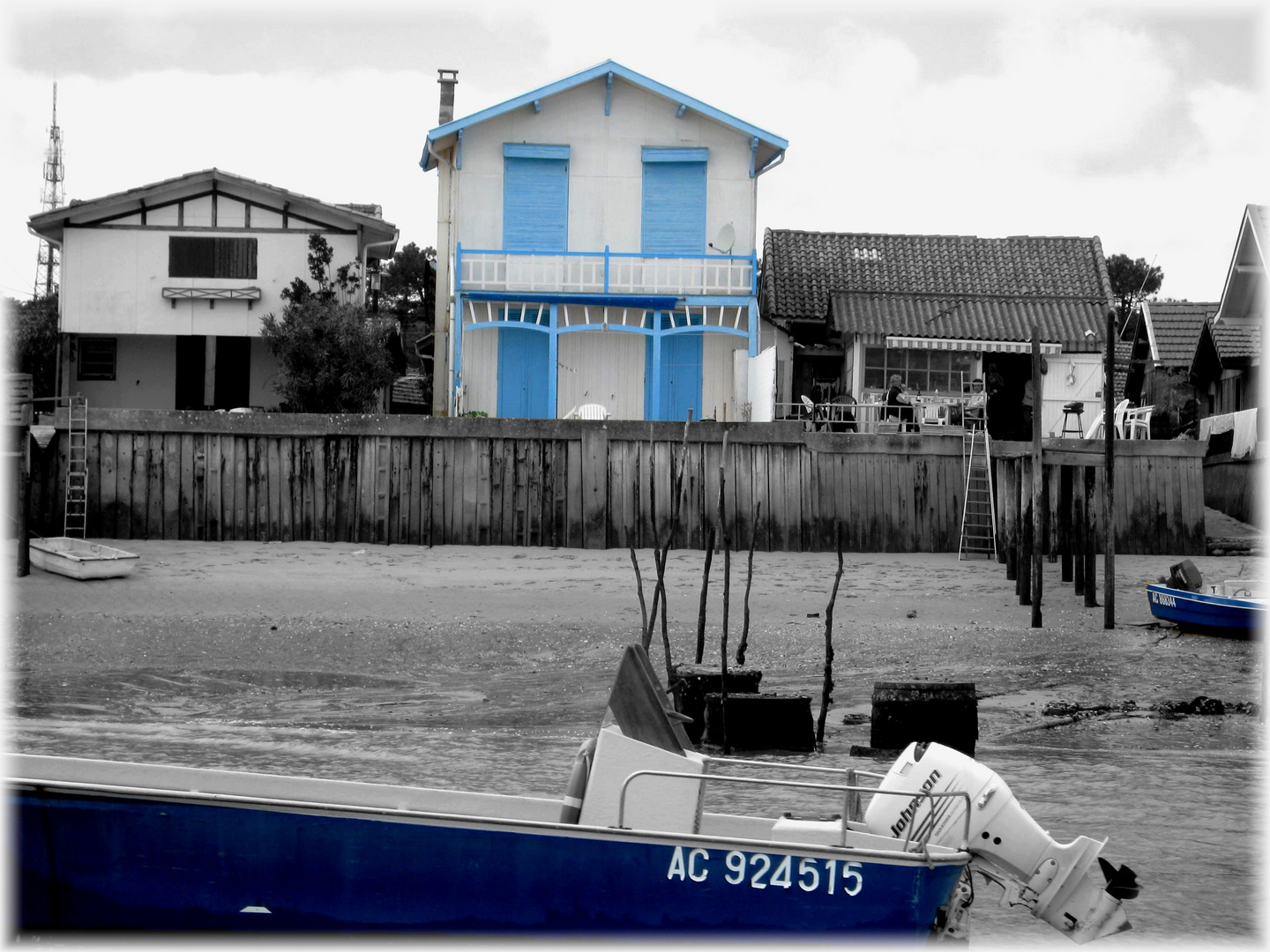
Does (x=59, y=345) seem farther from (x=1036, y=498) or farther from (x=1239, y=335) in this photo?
(x=1239, y=335)

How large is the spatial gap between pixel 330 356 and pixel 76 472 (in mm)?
5268

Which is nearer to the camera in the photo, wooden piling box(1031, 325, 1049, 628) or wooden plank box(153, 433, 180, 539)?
wooden piling box(1031, 325, 1049, 628)

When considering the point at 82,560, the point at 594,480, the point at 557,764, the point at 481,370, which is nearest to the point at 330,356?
the point at 481,370

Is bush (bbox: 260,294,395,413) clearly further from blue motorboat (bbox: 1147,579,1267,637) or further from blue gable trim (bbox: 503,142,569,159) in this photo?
blue motorboat (bbox: 1147,579,1267,637)

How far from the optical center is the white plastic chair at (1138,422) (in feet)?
85.2

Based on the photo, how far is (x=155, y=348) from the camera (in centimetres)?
2966

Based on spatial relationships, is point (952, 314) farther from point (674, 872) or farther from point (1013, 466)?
point (674, 872)

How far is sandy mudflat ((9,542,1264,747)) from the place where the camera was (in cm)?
1480

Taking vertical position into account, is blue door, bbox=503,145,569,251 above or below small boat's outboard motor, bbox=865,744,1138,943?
above

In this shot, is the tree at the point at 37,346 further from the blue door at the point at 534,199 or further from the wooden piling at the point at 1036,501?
the wooden piling at the point at 1036,501

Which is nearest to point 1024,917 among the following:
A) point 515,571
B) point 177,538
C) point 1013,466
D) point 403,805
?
point 403,805

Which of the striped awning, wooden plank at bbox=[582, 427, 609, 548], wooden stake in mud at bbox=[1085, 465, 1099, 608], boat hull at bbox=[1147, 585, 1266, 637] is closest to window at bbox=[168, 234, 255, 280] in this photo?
wooden plank at bbox=[582, 427, 609, 548]

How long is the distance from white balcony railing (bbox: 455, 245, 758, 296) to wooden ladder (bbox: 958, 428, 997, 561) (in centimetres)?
574

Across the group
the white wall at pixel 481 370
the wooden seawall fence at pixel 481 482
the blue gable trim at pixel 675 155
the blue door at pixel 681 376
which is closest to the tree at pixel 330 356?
the white wall at pixel 481 370
